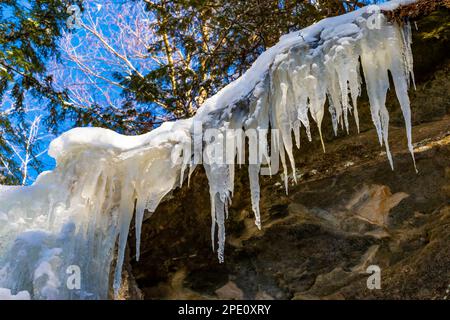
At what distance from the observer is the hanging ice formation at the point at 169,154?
95.2 inches

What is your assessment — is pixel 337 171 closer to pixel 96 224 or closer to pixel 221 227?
pixel 221 227

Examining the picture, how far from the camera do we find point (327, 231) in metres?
3.40

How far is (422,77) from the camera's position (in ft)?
8.80

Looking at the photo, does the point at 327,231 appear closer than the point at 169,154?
No

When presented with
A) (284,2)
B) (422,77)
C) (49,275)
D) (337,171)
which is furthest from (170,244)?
(284,2)

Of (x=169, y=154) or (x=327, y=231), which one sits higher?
(x=169, y=154)

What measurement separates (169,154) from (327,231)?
1490 millimetres

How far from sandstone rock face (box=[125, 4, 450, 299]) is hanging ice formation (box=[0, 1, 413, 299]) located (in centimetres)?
45

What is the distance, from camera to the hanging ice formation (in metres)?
2.42

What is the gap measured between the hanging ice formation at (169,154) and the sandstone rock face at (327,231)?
1.48 ft

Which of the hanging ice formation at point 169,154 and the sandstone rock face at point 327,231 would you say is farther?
the sandstone rock face at point 327,231

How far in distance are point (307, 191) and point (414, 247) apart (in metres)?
0.97

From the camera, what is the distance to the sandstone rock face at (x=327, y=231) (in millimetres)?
3072

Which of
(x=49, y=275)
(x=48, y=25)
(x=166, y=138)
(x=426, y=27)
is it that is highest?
(x=48, y=25)
